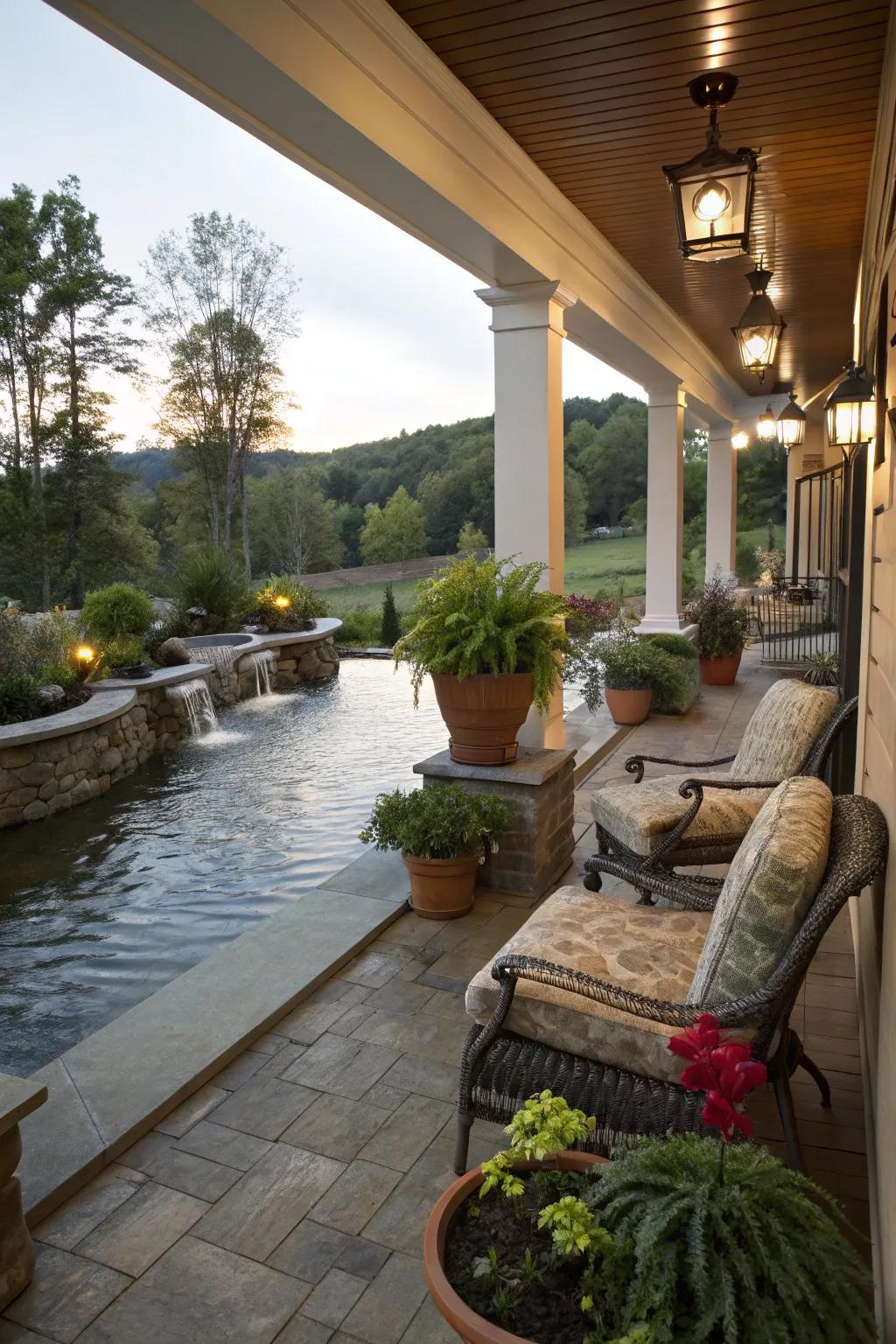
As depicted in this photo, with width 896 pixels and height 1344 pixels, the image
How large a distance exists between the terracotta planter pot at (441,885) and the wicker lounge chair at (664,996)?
1.28 m

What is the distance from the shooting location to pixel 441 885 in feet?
11.8

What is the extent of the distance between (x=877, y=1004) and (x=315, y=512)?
2021cm

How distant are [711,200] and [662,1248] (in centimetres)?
281

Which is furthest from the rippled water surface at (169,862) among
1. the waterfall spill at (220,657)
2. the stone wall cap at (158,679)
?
the waterfall spill at (220,657)

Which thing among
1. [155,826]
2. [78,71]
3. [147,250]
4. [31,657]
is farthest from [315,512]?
[155,826]

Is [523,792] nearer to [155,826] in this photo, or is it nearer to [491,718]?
[491,718]

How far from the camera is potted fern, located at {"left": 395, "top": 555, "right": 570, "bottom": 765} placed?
3695 mm

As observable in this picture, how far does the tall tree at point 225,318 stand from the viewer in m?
17.2

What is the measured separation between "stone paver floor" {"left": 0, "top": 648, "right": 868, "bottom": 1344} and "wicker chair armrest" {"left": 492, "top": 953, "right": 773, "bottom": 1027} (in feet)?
1.84

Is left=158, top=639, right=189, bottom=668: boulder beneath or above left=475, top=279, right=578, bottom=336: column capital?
beneath

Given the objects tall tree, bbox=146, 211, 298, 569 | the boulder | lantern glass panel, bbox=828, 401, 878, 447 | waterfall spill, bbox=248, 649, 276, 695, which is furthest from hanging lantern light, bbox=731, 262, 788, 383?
tall tree, bbox=146, 211, 298, 569

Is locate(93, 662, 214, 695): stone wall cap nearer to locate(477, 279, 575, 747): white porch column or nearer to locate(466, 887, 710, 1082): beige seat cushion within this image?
locate(477, 279, 575, 747): white porch column

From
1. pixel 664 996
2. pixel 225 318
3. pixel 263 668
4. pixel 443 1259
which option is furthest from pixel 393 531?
pixel 443 1259

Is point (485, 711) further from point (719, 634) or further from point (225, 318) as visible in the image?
point (225, 318)
